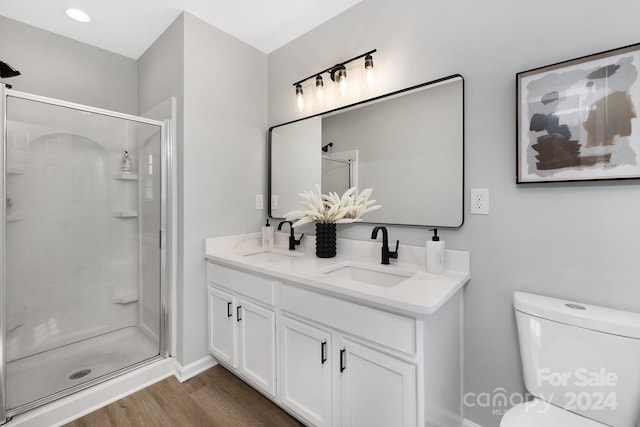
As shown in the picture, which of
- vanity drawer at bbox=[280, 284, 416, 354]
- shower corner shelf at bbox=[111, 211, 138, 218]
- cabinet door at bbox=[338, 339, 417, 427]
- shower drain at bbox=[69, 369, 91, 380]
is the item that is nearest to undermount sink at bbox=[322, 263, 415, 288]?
vanity drawer at bbox=[280, 284, 416, 354]

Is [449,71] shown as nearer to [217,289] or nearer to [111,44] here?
[217,289]

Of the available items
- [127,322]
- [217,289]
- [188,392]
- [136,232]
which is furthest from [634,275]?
[127,322]

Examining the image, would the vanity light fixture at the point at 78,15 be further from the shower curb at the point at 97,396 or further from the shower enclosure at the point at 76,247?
the shower curb at the point at 97,396

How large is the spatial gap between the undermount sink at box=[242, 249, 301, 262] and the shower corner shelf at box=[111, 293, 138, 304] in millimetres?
958

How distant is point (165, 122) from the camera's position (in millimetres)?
1995

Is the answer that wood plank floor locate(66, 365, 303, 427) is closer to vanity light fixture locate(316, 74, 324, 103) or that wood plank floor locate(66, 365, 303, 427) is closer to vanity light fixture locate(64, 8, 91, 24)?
vanity light fixture locate(316, 74, 324, 103)

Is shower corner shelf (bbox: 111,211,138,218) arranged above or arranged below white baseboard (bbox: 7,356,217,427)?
above

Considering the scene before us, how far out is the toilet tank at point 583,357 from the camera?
0.96 metres

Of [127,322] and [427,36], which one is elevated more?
[427,36]

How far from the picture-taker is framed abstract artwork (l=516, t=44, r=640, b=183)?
1.04 meters

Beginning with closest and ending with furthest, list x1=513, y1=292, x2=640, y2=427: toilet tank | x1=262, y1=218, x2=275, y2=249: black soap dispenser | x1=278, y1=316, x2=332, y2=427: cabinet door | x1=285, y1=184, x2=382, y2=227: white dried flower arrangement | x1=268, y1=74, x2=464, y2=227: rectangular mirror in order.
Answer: x1=513, y1=292, x2=640, y2=427: toilet tank, x1=278, y1=316, x2=332, y2=427: cabinet door, x1=268, y1=74, x2=464, y2=227: rectangular mirror, x1=285, y1=184, x2=382, y2=227: white dried flower arrangement, x1=262, y1=218, x2=275, y2=249: black soap dispenser

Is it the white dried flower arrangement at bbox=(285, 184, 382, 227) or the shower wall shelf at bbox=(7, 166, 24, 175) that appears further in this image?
the white dried flower arrangement at bbox=(285, 184, 382, 227)

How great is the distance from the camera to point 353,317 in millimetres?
1197

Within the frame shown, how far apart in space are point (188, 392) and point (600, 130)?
2.51 m
